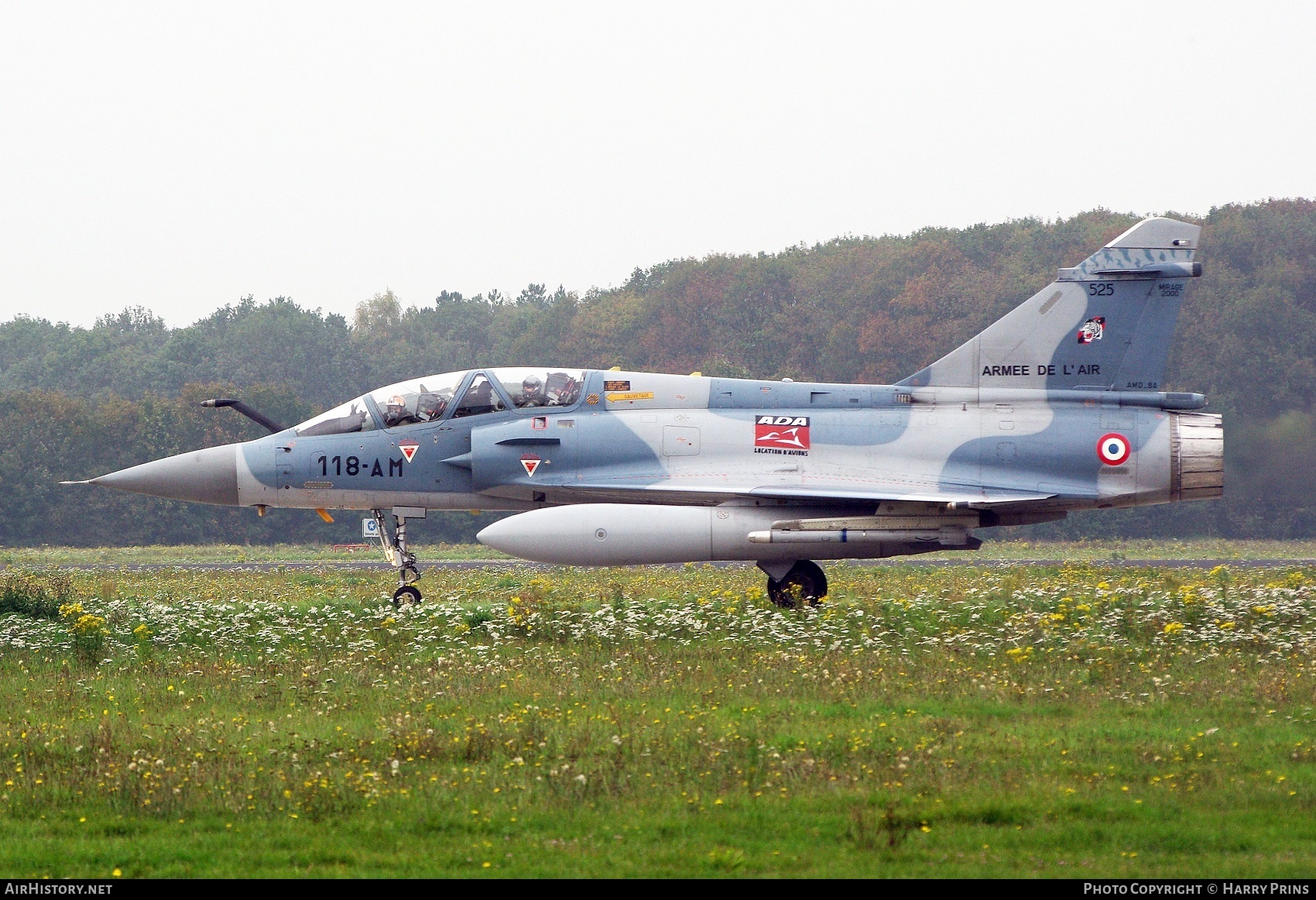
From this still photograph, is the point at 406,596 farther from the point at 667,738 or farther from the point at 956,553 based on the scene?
the point at 956,553

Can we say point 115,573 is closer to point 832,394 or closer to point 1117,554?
point 832,394

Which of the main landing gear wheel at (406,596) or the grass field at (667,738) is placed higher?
the main landing gear wheel at (406,596)

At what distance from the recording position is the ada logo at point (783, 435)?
1547 cm

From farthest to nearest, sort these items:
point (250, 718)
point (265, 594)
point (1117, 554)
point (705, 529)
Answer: point (1117, 554) → point (265, 594) → point (705, 529) → point (250, 718)

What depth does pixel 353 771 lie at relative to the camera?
7.69 m

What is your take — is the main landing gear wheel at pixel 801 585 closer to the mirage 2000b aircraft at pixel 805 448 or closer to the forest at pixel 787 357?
the mirage 2000b aircraft at pixel 805 448

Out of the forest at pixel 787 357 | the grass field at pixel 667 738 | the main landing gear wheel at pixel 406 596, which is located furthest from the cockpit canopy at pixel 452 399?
the forest at pixel 787 357

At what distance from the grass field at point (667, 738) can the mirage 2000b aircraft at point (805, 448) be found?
1143 millimetres

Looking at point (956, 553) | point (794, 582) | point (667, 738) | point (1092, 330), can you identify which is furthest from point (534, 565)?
point (667, 738)

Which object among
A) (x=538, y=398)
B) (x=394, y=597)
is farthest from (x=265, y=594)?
(x=538, y=398)

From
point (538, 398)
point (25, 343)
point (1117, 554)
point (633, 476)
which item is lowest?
point (1117, 554)

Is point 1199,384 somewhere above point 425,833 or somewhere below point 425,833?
above

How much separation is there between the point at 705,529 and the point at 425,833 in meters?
8.22

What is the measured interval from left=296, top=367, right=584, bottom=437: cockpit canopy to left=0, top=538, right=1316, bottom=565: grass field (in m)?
16.1
